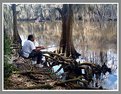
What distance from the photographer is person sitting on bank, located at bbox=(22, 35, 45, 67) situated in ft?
42.6

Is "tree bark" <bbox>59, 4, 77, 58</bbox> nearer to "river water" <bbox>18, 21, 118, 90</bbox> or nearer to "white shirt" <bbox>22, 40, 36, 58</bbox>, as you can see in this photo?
"river water" <bbox>18, 21, 118, 90</bbox>

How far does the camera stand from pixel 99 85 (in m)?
13.0

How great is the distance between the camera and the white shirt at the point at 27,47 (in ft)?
42.6

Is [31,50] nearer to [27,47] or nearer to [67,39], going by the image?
[27,47]

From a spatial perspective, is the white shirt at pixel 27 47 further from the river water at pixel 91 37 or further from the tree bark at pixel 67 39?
the tree bark at pixel 67 39

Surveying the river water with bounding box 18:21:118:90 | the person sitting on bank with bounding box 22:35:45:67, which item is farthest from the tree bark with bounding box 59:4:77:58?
the person sitting on bank with bounding box 22:35:45:67

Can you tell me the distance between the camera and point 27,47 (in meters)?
13.0

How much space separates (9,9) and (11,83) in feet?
2.02

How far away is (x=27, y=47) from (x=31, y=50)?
0.14ft

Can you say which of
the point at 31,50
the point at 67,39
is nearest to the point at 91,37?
the point at 67,39

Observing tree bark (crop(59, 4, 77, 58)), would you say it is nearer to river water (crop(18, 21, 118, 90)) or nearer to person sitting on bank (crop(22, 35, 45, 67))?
river water (crop(18, 21, 118, 90))

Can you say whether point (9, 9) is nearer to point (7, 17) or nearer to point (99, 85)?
point (7, 17)

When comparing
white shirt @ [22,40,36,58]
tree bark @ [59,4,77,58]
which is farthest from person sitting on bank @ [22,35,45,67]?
tree bark @ [59,4,77,58]

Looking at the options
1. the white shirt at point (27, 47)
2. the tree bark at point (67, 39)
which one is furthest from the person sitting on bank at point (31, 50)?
the tree bark at point (67, 39)
